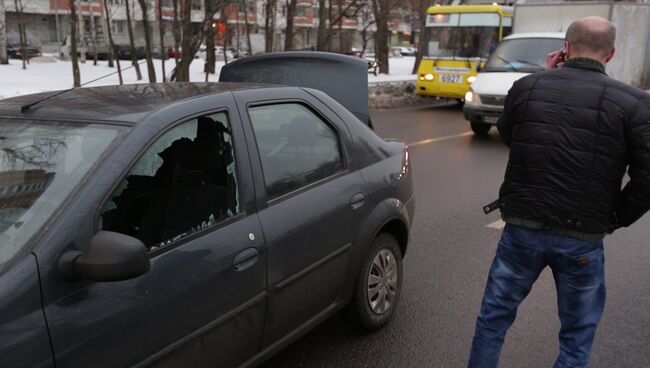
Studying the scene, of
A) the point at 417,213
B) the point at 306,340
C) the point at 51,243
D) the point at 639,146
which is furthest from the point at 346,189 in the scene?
the point at 417,213

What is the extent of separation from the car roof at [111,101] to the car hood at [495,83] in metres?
9.15

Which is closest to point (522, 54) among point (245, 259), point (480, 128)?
point (480, 128)

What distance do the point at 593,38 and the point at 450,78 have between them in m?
13.8

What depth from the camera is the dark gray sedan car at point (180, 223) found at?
74.1 inches

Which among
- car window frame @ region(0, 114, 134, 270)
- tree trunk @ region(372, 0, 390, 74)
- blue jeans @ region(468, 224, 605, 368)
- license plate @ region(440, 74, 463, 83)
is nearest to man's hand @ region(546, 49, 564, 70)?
blue jeans @ region(468, 224, 605, 368)

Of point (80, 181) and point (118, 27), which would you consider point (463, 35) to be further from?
point (118, 27)

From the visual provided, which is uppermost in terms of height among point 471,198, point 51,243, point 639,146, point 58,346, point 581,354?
point 639,146

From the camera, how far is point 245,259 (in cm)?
251

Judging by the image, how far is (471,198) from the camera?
7.07 meters

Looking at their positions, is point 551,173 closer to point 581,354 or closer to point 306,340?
point 581,354

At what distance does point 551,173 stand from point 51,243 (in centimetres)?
189

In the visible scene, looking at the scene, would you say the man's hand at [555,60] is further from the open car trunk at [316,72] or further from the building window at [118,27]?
the building window at [118,27]

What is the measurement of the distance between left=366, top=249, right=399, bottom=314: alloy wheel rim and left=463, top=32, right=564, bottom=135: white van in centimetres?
810

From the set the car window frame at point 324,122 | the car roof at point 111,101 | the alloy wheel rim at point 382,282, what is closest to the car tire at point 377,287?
the alloy wheel rim at point 382,282
